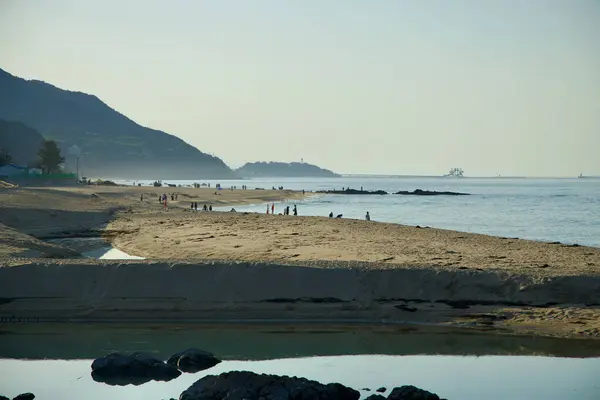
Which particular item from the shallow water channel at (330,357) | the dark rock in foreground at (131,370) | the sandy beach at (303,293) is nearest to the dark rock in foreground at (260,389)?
the shallow water channel at (330,357)

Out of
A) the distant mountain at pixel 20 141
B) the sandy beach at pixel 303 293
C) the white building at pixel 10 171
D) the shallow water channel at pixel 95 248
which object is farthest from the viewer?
the distant mountain at pixel 20 141

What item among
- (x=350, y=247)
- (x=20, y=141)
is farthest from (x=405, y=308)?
(x=20, y=141)

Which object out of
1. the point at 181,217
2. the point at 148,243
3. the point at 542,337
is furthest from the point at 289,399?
the point at 181,217

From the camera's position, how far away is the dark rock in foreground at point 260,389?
330 inches

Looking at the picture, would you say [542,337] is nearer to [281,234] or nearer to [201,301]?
[201,301]

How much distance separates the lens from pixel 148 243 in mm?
27750

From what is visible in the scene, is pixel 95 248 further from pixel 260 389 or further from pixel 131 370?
pixel 260 389

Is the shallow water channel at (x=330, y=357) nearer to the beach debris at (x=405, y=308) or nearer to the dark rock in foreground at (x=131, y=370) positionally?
the dark rock in foreground at (x=131, y=370)

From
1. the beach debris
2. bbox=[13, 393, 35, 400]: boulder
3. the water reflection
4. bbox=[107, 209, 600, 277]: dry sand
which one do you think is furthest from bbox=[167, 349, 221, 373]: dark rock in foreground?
bbox=[107, 209, 600, 277]: dry sand

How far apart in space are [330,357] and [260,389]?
12.4ft

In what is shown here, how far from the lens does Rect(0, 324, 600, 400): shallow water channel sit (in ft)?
33.1

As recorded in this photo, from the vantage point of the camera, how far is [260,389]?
8.56 m

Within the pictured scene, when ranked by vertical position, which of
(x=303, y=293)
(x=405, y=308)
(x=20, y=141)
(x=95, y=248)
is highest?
(x=20, y=141)

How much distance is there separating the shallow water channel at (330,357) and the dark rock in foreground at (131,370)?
216 mm
